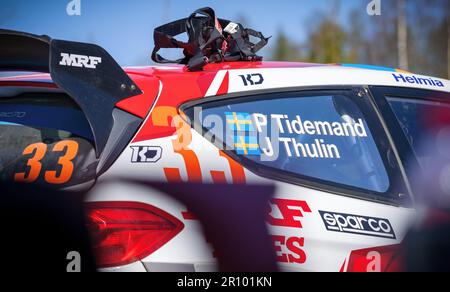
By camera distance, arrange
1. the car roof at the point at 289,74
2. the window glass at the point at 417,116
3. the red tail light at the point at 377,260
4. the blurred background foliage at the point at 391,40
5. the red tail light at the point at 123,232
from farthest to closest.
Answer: the blurred background foliage at the point at 391,40, the window glass at the point at 417,116, the car roof at the point at 289,74, the red tail light at the point at 377,260, the red tail light at the point at 123,232

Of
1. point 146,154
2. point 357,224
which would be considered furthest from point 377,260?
point 146,154

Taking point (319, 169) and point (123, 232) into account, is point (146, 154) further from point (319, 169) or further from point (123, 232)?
point (319, 169)

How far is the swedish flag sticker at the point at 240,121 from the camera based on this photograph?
6.88 ft

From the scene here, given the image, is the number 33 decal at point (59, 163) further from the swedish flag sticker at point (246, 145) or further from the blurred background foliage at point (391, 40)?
the blurred background foliage at point (391, 40)

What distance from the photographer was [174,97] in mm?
2064

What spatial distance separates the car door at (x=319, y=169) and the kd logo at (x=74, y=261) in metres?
0.58

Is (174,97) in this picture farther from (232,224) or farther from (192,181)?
(232,224)

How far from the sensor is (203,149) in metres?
2.00

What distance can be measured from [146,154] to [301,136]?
669mm

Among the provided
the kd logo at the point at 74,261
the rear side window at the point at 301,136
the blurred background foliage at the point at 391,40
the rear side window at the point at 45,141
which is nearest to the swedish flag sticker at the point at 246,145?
the rear side window at the point at 301,136

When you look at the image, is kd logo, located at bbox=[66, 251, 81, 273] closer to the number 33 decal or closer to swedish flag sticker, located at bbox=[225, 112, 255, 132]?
the number 33 decal

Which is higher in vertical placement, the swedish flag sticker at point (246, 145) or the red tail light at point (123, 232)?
the swedish flag sticker at point (246, 145)
